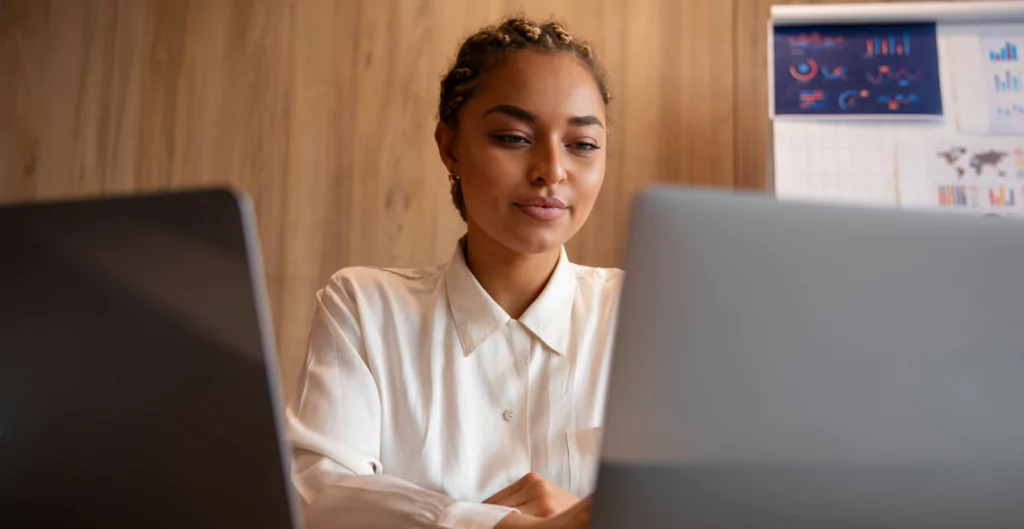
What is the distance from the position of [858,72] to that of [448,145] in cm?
130

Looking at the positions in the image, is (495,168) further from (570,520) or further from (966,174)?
(966,174)

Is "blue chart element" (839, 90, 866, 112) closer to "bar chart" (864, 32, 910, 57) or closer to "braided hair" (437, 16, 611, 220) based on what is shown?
"bar chart" (864, 32, 910, 57)

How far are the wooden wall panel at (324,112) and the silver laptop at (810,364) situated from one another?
2.00 meters

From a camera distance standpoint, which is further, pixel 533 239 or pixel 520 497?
pixel 533 239

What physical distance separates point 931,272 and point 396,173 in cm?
220

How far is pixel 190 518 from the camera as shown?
1.83ft

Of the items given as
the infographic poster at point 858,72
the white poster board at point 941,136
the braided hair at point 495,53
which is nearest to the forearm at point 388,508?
the braided hair at point 495,53

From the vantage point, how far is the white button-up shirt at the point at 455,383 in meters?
1.15

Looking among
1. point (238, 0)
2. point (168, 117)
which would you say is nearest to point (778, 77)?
point (238, 0)

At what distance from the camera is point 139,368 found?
533 mm

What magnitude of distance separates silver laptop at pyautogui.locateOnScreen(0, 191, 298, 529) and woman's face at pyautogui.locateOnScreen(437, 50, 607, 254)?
30.9 inches

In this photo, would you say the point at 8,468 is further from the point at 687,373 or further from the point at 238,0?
the point at 238,0

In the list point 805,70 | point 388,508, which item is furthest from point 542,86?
point 805,70

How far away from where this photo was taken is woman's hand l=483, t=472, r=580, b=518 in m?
0.85
